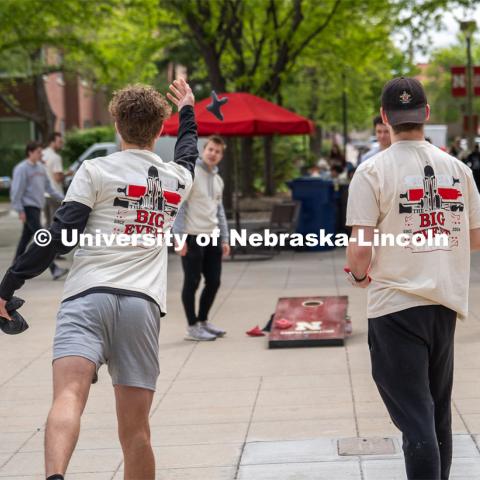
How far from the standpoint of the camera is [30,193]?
46.2ft

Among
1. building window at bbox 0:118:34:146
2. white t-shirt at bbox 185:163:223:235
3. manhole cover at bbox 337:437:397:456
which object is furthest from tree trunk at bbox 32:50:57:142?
manhole cover at bbox 337:437:397:456

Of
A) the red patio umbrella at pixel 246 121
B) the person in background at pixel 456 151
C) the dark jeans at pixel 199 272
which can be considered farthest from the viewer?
the person in background at pixel 456 151

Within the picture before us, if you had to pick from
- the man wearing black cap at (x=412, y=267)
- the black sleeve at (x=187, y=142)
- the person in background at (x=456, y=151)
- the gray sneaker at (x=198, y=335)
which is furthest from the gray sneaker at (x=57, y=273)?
the person in background at (x=456, y=151)

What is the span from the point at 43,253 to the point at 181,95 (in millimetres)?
1137

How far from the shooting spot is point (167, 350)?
8.72 metres

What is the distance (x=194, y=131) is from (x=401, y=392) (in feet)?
4.99

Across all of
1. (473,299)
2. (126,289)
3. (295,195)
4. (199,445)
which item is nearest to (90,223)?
(126,289)

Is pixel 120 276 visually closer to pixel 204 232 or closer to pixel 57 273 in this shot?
pixel 204 232

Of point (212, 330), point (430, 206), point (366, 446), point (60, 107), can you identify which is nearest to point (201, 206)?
point (212, 330)

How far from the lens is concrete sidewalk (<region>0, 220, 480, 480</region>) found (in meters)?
5.18

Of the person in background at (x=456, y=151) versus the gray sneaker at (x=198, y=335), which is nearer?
the gray sneaker at (x=198, y=335)

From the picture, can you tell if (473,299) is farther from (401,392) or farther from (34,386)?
(401,392)

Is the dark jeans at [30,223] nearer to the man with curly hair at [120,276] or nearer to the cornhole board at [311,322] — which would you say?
the cornhole board at [311,322]

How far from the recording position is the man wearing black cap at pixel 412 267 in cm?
391
